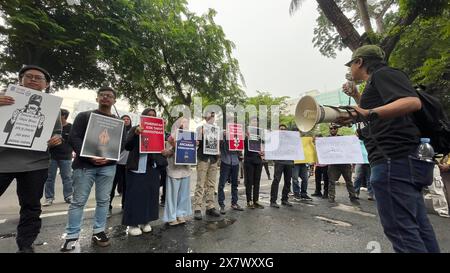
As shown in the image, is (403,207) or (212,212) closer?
(403,207)

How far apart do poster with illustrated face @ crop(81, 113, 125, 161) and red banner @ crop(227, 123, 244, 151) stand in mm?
2529

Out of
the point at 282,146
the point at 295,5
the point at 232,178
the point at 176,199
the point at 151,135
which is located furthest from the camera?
the point at 295,5

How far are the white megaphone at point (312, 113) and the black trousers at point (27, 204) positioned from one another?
8.88 feet

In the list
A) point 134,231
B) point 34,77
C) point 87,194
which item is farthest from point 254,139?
point 34,77

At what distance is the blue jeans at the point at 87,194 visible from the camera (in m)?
2.95

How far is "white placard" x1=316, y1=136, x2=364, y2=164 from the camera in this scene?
20.5 feet

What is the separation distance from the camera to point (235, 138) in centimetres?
549

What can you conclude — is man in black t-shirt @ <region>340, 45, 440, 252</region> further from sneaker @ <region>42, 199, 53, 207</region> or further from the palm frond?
the palm frond

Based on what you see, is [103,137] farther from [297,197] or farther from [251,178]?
[297,197]

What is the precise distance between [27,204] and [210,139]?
299 cm

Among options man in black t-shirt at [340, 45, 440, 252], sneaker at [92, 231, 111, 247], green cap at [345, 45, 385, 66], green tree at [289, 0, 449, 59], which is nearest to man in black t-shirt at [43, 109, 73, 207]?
sneaker at [92, 231, 111, 247]

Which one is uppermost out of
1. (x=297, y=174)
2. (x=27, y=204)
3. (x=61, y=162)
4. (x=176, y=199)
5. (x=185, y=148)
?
(x=185, y=148)

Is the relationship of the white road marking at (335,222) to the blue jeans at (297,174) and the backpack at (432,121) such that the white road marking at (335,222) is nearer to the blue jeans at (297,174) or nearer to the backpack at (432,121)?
the blue jeans at (297,174)

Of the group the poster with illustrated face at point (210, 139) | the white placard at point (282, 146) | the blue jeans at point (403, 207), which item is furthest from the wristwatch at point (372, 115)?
the white placard at point (282, 146)
